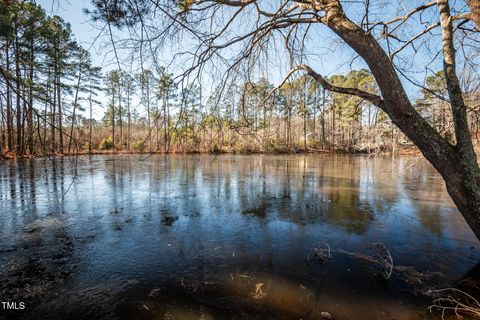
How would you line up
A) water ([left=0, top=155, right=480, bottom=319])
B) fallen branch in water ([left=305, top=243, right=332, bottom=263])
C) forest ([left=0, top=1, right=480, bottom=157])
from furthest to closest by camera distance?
1. fallen branch in water ([left=305, top=243, right=332, bottom=263])
2. water ([left=0, top=155, right=480, bottom=319])
3. forest ([left=0, top=1, right=480, bottom=157])

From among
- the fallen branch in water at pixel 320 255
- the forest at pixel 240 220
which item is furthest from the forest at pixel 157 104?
the fallen branch in water at pixel 320 255

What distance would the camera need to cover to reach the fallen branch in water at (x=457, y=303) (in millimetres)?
3068

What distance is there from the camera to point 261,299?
3.45 meters

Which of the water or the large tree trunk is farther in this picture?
the water

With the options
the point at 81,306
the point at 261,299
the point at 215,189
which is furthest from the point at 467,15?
the point at 215,189

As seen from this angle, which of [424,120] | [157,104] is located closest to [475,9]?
[424,120]

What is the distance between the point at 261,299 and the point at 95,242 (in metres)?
3.59

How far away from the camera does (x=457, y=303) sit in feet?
10.1

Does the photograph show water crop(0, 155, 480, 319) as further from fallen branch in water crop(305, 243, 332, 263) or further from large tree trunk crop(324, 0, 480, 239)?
large tree trunk crop(324, 0, 480, 239)

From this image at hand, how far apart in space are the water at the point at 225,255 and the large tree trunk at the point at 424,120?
1840 mm

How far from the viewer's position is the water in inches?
131

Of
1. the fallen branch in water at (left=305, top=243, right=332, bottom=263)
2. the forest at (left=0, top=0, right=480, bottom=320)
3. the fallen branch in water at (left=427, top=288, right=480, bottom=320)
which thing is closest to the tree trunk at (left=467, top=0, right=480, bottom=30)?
the forest at (left=0, top=0, right=480, bottom=320)

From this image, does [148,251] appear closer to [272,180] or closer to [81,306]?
[81,306]

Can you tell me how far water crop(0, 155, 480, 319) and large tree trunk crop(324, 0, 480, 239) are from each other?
1840 millimetres
